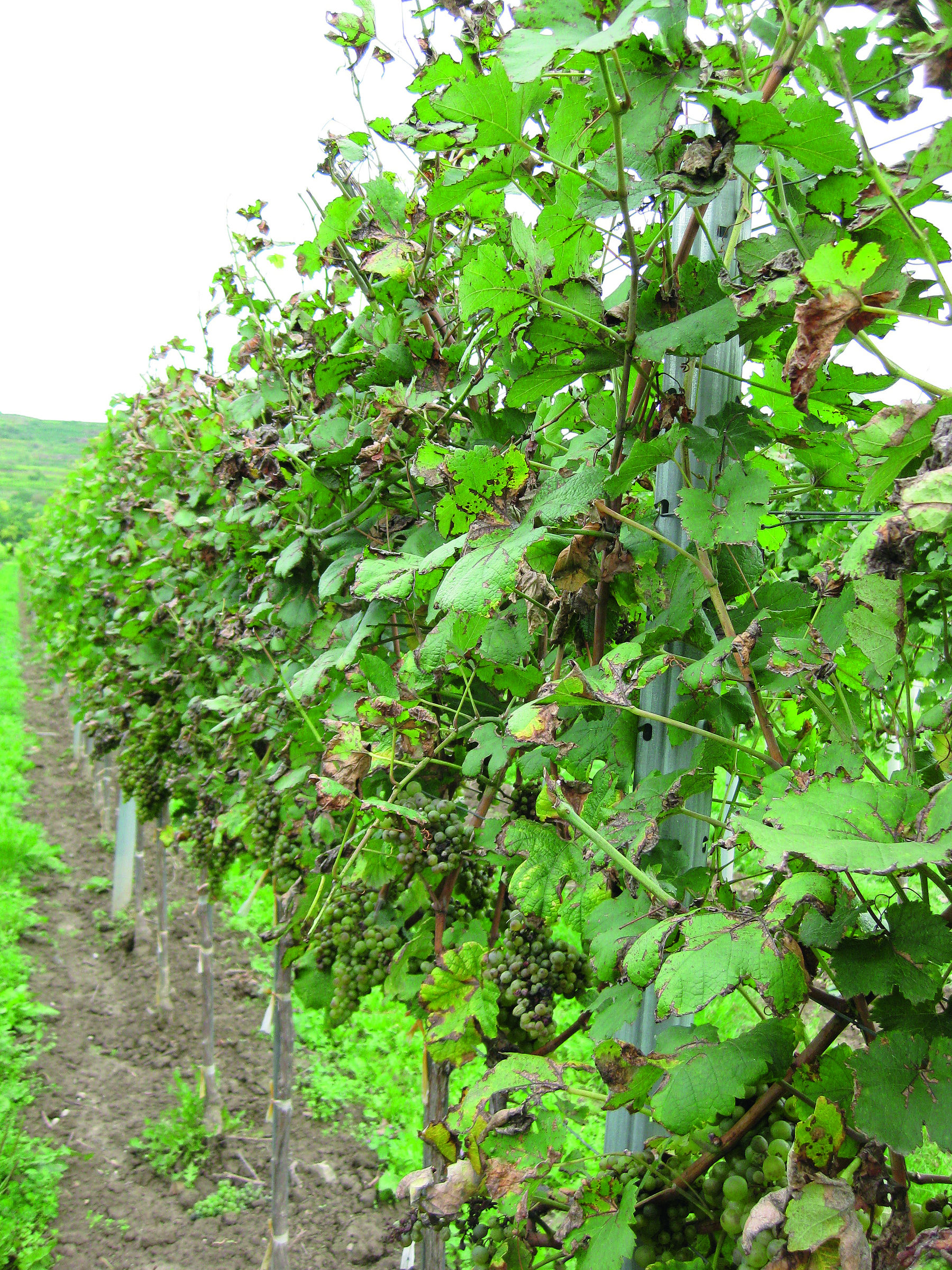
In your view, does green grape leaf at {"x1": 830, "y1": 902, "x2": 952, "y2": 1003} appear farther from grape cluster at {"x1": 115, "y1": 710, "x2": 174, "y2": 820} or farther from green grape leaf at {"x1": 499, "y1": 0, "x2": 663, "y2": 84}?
grape cluster at {"x1": 115, "y1": 710, "x2": 174, "y2": 820}

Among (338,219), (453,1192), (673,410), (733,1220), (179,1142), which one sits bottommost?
(179,1142)

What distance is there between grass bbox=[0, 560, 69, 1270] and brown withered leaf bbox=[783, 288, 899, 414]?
4252mm

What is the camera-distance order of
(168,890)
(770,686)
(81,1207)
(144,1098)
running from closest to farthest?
1. (770,686)
2. (81,1207)
3. (144,1098)
4. (168,890)

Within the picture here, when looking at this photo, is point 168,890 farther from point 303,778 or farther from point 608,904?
point 608,904

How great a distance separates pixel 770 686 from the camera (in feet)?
3.09

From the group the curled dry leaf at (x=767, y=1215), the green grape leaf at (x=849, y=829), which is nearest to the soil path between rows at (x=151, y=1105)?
the curled dry leaf at (x=767, y=1215)

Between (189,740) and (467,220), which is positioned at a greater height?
(467,220)

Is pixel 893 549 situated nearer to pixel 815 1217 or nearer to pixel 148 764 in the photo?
pixel 815 1217

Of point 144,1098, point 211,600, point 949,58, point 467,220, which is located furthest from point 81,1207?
point 949,58

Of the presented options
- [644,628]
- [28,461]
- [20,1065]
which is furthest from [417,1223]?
[28,461]

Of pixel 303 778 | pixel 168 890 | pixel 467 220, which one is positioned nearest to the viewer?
pixel 467 220

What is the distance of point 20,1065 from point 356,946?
4133mm

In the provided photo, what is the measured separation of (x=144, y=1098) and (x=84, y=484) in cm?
480

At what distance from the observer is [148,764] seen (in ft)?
14.0
